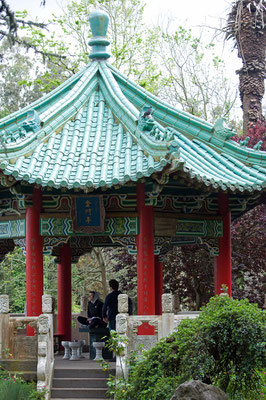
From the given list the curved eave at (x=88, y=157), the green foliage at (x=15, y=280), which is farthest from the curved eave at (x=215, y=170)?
the green foliage at (x=15, y=280)

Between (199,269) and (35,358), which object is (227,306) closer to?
(35,358)

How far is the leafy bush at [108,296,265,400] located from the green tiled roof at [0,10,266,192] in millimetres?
2759

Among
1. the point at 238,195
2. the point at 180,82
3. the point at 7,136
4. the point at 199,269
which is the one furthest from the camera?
the point at 180,82

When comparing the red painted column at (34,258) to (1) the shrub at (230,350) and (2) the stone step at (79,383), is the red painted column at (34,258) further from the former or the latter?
(1) the shrub at (230,350)

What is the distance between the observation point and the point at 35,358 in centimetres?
979

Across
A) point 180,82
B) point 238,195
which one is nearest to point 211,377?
point 238,195

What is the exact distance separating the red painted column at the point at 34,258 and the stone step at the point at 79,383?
113 cm

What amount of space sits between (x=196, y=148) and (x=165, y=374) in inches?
204

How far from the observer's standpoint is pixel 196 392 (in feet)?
21.1

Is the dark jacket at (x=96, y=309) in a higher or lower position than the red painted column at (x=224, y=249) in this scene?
lower

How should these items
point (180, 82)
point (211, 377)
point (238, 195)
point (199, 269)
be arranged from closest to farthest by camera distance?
point (211, 377), point (238, 195), point (199, 269), point (180, 82)

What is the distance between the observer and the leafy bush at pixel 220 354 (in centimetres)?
678

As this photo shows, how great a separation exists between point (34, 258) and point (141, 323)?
2154mm

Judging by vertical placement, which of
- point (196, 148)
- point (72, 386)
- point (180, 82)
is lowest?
point (72, 386)
